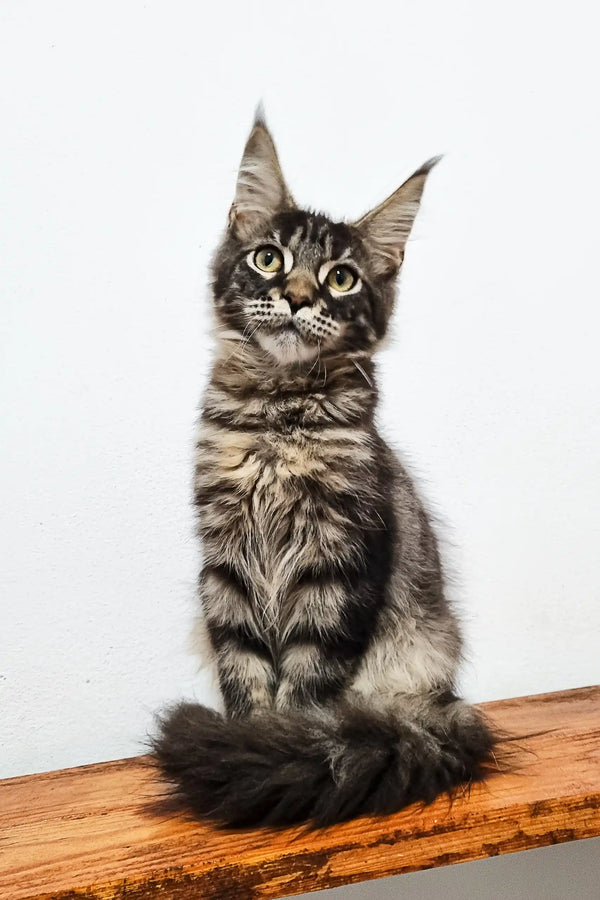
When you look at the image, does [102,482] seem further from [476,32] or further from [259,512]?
[476,32]

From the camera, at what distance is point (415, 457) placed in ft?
4.56

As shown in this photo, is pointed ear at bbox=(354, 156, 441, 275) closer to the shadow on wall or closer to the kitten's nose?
the kitten's nose

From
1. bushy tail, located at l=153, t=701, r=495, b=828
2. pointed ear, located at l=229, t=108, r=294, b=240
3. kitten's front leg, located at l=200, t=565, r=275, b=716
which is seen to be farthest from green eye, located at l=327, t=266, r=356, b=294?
bushy tail, located at l=153, t=701, r=495, b=828

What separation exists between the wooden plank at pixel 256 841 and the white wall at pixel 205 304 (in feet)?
0.90

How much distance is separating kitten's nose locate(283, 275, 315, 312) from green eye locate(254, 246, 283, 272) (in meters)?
0.04

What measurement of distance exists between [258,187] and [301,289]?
0.73 feet

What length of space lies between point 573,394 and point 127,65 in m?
0.97

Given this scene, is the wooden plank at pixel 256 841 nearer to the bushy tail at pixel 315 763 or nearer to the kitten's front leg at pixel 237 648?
the bushy tail at pixel 315 763

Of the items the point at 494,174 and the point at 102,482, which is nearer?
the point at 102,482

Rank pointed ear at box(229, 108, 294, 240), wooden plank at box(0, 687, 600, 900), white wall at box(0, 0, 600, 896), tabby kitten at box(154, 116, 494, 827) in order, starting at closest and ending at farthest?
wooden plank at box(0, 687, 600, 900) < tabby kitten at box(154, 116, 494, 827) < pointed ear at box(229, 108, 294, 240) < white wall at box(0, 0, 600, 896)

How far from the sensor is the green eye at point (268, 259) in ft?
3.60

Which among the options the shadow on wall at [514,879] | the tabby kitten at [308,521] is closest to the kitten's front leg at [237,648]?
the tabby kitten at [308,521]

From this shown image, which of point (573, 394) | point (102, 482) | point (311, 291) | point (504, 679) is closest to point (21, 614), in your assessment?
point (102, 482)

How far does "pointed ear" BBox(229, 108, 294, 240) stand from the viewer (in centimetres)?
117
